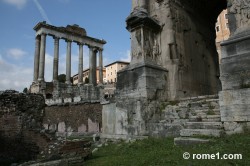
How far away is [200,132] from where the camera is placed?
5773 millimetres

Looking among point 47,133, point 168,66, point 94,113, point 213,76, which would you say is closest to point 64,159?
point 47,133

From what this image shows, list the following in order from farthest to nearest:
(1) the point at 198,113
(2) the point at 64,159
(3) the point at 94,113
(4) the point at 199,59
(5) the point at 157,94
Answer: (3) the point at 94,113, (4) the point at 199,59, (5) the point at 157,94, (1) the point at 198,113, (2) the point at 64,159

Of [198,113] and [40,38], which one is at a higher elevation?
[40,38]

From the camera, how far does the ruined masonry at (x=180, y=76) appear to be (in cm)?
593

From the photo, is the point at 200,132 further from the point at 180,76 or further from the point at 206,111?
the point at 180,76

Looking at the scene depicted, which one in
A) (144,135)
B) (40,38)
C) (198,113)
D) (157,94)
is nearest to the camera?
(198,113)

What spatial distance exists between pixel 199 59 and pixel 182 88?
7.71 feet

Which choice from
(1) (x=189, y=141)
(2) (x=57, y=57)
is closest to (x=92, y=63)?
(2) (x=57, y=57)

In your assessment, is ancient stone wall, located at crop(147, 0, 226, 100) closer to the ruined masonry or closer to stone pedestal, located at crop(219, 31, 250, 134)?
the ruined masonry

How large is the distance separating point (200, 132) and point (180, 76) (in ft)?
12.2

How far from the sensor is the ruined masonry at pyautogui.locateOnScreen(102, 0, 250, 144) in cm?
593

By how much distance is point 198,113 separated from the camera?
6918mm

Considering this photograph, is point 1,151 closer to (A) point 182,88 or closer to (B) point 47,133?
(B) point 47,133

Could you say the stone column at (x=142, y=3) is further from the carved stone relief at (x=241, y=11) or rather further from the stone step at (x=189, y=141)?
the stone step at (x=189, y=141)
